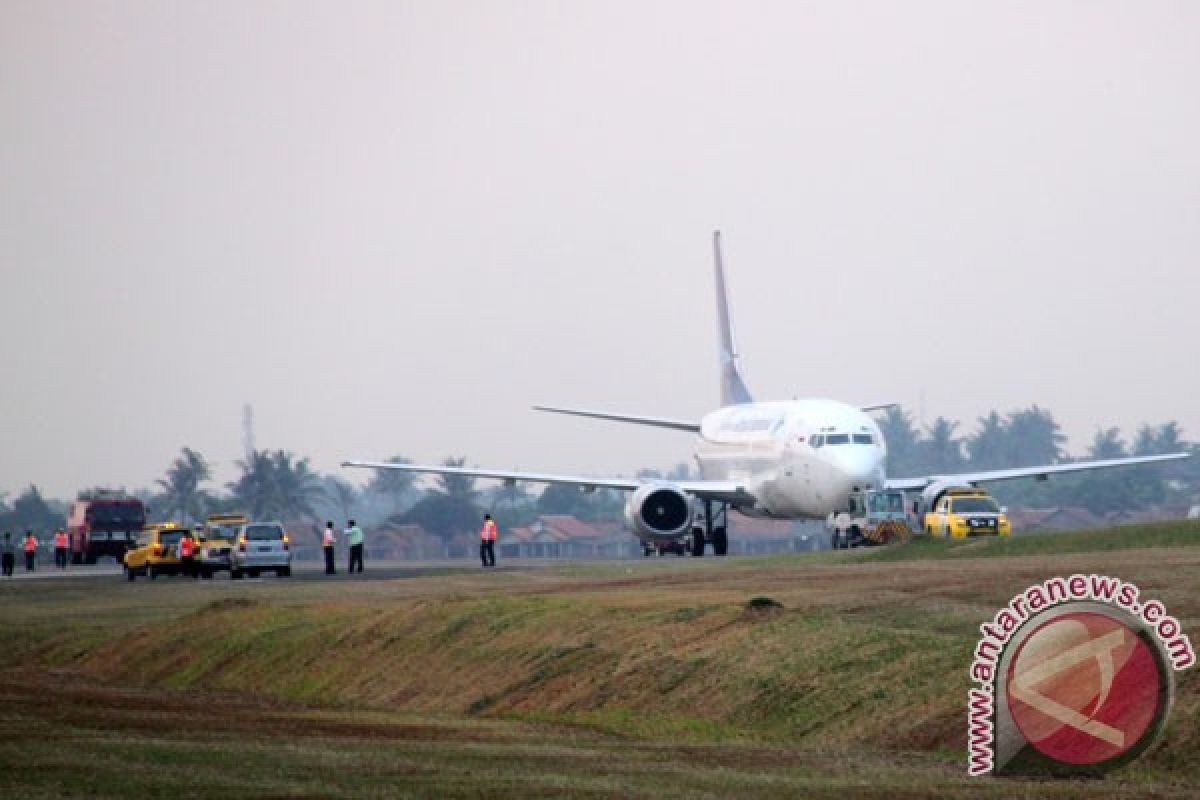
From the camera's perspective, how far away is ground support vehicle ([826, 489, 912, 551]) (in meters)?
69.5

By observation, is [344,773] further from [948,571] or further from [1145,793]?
[948,571]

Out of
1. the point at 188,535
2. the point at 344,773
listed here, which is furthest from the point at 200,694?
the point at 188,535

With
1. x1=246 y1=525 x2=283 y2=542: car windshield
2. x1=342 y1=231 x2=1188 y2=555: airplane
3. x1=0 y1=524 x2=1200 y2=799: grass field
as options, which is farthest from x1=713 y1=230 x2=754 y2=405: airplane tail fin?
x1=0 y1=524 x2=1200 y2=799: grass field

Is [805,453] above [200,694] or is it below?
above

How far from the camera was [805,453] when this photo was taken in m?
73.4

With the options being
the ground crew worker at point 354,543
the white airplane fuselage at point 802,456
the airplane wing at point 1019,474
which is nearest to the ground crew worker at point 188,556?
the ground crew worker at point 354,543

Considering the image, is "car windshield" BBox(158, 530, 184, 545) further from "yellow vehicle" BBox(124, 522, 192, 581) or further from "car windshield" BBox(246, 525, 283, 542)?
"car windshield" BBox(246, 525, 283, 542)

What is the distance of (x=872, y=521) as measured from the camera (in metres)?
70.3

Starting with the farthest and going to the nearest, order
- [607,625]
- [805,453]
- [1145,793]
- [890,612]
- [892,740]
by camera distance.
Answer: [805,453], [607,625], [890,612], [892,740], [1145,793]

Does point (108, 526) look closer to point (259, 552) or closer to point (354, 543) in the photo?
point (259, 552)

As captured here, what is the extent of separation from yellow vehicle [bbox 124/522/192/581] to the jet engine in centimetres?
1466

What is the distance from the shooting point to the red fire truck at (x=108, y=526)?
115000mm

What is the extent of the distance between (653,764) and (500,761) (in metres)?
1.48

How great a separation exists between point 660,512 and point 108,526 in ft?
146
